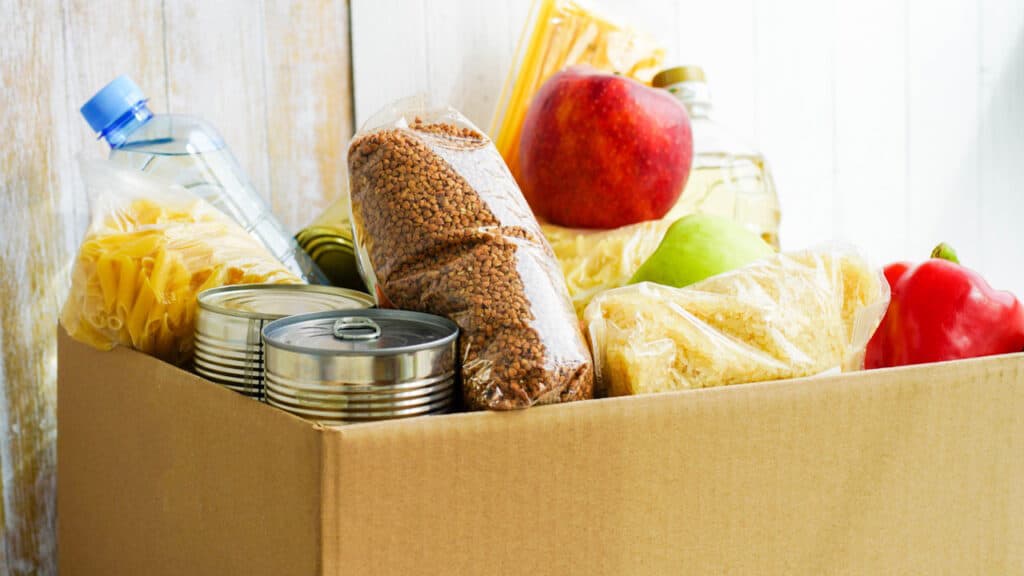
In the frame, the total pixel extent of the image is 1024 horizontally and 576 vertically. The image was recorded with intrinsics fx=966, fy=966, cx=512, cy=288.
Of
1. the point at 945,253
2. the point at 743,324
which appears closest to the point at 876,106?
the point at 945,253

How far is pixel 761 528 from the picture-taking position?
67 centimetres

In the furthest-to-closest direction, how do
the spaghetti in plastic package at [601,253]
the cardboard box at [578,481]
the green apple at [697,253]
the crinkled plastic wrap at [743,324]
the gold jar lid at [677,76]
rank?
the gold jar lid at [677,76] < the spaghetti in plastic package at [601,253] < the green apple at [697,253] < the crinkled plastic wrap at [743,324] < the cardboard box at [578,481]

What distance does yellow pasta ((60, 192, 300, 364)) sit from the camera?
0.73 metres

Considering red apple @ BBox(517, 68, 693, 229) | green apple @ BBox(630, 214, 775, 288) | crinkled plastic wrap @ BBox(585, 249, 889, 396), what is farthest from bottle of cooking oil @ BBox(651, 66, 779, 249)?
crinkled plastic wrap @ BBox(585, 249, 889, 396)

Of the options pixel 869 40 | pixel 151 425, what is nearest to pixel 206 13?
pixel 151 425

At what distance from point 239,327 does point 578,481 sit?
25cm

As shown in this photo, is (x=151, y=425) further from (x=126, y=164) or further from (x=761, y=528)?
(x=761, y=528)

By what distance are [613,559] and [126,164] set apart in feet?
1.96

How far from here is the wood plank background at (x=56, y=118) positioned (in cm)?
96

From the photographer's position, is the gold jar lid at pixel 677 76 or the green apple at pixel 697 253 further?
the gold jar lid at pixel 677 76

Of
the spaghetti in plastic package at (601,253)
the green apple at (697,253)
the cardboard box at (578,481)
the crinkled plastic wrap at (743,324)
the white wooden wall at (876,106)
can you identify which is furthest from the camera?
the white wooden wall at (876,106)

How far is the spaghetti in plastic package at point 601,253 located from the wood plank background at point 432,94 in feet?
1.00

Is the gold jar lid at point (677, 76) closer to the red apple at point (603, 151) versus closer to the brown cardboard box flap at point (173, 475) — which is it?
the red apple at point (603, 151)

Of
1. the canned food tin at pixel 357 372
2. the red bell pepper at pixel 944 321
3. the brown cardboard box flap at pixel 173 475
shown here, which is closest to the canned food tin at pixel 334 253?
the brown cardboard box flap at pixel 173 475
